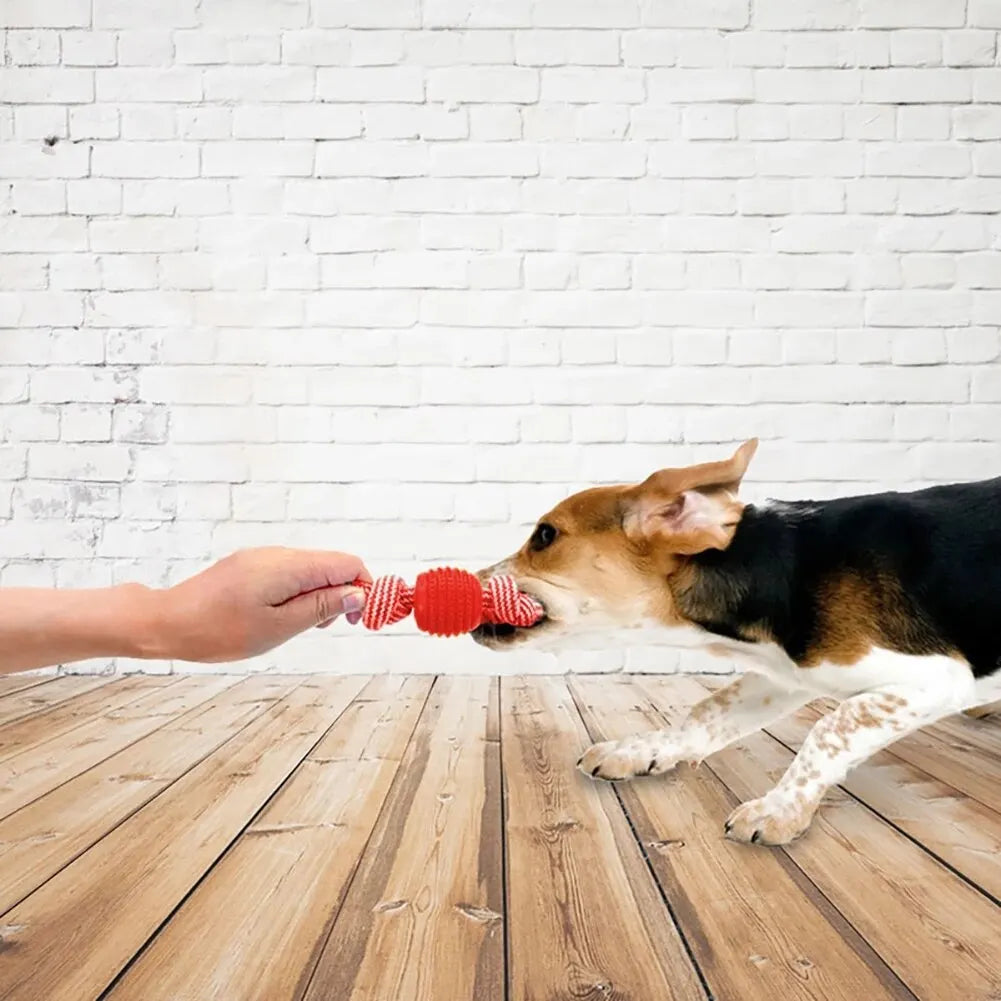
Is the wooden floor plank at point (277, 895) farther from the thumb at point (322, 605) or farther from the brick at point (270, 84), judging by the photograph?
the brick at point (270, 84)

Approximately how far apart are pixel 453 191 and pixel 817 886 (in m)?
2.84

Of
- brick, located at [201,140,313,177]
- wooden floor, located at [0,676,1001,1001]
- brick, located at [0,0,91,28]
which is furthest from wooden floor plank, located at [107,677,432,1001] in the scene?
brick, located at [0,0,91,28]

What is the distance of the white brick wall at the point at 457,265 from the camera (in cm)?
368

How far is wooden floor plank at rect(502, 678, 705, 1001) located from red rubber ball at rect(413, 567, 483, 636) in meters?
0.34

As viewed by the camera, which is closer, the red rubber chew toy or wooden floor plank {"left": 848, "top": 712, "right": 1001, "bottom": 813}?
the red rubber chew toy

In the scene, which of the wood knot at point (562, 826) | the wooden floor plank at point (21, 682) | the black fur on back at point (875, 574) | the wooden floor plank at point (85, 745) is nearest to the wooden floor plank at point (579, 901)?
the wood knot at point (562, 826)

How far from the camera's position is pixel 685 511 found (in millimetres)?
1986

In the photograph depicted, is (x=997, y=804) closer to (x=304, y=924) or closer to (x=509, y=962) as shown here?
(x=509, y=962)

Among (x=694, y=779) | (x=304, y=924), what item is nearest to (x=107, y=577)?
(x=694, y=779)

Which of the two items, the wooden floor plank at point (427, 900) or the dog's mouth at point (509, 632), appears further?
the dog's mouth at point (509, 632)

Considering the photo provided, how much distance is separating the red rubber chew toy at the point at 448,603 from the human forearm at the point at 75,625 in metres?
0.31

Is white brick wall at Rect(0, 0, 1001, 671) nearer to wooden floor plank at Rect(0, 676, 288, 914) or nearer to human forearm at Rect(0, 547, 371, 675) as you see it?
wooden floor plank at Rect(0, 676, 288, 914)

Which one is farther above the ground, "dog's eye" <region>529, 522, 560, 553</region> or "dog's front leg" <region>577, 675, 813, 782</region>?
"dog's eye" <region>529, 522, 560, 553</region>

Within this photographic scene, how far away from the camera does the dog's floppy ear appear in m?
1.93
